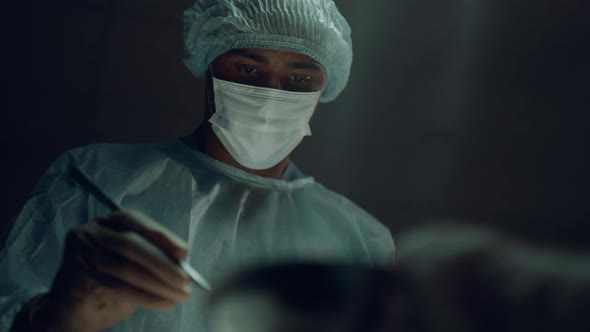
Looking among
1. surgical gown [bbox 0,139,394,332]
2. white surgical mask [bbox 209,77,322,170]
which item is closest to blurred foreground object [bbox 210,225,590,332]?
surgical gown [bbox 0,139,394,332]

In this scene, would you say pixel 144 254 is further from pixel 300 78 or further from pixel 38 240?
pixel 300 78

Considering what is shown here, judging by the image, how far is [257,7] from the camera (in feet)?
4.16

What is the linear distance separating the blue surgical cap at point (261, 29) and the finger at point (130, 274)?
0.65 m

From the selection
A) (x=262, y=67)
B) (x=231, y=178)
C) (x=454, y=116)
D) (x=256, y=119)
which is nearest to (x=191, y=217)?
(x=231, y=178)

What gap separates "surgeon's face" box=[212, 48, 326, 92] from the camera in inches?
49.4

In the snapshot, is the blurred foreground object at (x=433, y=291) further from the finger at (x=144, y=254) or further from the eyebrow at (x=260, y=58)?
the eyebrow at (x=260, y=58)

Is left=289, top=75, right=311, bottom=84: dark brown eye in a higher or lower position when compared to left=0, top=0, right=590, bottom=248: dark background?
higher

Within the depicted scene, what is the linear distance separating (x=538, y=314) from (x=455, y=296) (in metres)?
0.04

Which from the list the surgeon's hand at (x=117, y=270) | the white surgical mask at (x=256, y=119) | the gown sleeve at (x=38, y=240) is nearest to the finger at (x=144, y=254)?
the surgeon's hand at (x=117, y=270)

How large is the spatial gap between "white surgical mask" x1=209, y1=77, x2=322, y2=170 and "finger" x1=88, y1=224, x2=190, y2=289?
1.86 ft

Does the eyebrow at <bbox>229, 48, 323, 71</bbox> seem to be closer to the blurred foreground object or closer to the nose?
the nose

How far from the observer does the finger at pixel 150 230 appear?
74 centimetres

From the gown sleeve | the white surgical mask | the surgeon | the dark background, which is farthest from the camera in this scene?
the dark background

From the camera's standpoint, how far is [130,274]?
2.44ft
